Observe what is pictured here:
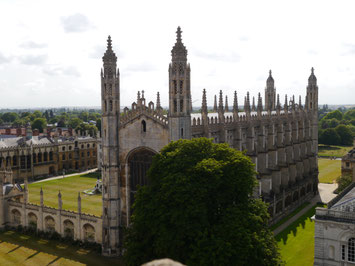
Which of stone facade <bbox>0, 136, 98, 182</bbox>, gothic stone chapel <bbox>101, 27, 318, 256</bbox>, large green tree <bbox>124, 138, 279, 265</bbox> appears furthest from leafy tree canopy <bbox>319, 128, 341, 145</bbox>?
large green tree <bbox>124, 138, 279, 265</bbox>

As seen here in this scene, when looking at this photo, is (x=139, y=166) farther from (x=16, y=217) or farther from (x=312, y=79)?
(x=312, y=79)

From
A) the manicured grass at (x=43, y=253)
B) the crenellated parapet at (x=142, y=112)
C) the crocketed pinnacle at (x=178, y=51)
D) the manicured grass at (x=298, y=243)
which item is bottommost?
the manicured grass at (x=43, y=253)

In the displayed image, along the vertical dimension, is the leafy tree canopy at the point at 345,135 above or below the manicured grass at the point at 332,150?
above

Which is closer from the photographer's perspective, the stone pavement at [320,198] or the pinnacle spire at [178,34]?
the pinnacle spire at [178,34]

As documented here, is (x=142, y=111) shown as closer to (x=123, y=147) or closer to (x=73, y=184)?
(x=123, y=147)

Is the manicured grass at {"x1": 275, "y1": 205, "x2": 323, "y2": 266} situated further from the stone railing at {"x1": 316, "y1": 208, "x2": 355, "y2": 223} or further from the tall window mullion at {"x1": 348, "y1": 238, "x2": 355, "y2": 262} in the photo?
the stone railing at {"x1": 316, "y1": 208, "x2": 355, "y2": 223}

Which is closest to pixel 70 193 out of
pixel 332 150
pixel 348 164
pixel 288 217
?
pixel 288 217

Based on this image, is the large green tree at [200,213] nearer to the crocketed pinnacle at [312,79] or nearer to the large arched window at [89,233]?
the large arched window at [89,233]

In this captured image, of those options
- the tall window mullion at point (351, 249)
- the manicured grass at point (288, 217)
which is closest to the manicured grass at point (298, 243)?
the manicured grass at point (288, 217)
